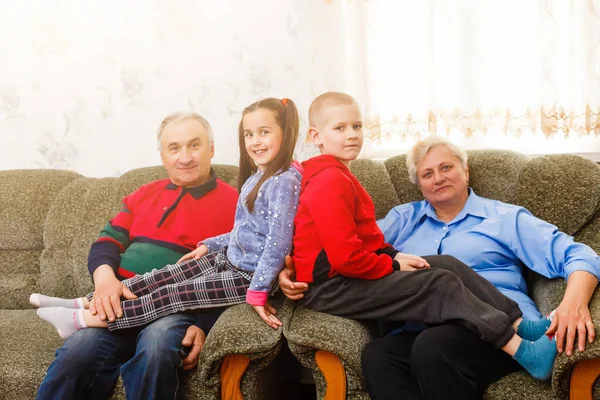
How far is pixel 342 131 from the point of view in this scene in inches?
64.1

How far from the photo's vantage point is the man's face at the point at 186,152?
197cm

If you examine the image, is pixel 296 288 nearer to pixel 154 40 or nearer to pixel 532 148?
pixel 532 148

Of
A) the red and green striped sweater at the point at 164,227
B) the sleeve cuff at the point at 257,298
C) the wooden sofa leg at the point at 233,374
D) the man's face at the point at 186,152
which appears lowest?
the wooden sofa leg at the point at 233,374

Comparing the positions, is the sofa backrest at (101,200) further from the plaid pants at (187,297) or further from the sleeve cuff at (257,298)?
the sleeve cuff at (257,298)

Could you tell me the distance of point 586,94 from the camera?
213cm

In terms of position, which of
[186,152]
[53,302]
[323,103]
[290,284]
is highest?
[323,103]

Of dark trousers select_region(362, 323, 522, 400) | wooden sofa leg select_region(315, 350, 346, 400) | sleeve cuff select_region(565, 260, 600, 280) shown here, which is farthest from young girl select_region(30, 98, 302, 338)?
sleeve cuff select_region(565, 260, 600, 280)

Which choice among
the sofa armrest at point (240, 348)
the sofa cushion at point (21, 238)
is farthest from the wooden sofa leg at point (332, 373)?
the sofa cushion at point (21, 238)

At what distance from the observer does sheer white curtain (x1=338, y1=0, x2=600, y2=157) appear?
213 centimetres

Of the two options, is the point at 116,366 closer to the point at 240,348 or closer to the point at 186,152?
the point at 240,348

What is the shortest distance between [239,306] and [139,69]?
1.28 meters

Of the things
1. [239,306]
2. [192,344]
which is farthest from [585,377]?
[192,344]

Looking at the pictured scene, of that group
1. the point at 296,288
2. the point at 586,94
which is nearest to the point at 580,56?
the point at 586,94

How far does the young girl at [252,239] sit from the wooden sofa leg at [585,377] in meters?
0.77
